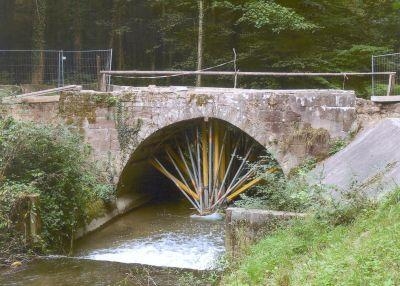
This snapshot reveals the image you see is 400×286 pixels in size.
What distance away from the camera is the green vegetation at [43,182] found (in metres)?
8.13

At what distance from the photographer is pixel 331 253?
433cm

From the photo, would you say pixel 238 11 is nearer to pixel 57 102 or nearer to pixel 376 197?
pixel 57 102

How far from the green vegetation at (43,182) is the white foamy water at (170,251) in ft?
2.73

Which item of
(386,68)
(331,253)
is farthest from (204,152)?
(331,253)

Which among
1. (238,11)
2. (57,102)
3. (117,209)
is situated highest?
(238,11)

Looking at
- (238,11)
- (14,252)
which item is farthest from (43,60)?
(14,252)

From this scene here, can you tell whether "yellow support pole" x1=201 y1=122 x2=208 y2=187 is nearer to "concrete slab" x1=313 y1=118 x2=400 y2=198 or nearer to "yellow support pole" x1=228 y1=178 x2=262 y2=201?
"yellow support pole" x1=228 y1=178 x2=262 y2=201

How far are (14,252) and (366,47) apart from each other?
10.7 metres

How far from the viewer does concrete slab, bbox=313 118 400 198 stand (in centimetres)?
584

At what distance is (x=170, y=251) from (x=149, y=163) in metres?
4.15

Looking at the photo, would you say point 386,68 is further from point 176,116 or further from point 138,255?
point 138,255

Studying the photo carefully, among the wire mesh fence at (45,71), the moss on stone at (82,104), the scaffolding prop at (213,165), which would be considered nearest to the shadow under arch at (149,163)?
the scaffolding prop at (213,165)

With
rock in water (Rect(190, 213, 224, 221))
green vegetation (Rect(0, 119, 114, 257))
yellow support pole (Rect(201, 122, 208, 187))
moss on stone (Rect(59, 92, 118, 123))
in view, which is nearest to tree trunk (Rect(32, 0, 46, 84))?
moss on stone (Rect(59, 92, 118, 123))

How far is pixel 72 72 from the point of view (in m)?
16.6
